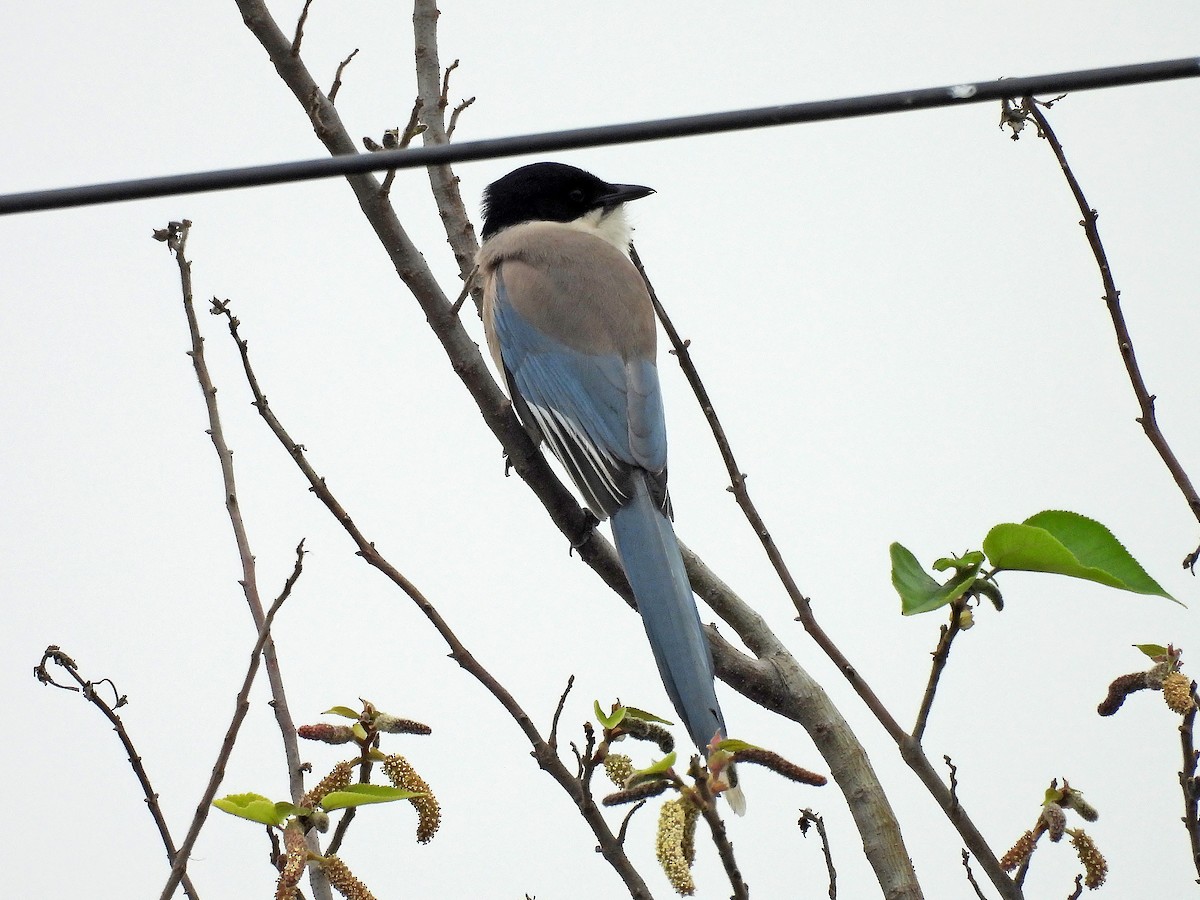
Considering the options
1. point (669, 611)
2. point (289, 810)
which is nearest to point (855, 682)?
point (669, 611)

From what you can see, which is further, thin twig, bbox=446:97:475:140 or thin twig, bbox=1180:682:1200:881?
thin twig, bbox=446:97:475:140

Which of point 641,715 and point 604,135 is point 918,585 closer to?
point 641,715

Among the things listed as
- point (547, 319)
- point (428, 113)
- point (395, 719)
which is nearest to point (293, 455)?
point (395, 719)

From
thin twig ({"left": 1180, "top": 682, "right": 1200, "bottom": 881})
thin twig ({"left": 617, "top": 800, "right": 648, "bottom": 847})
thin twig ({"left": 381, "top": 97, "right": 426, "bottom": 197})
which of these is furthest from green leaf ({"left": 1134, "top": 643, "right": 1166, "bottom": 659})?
thin twig ({"left": 381, "top": 97, "right": 426, "bottom": 197})

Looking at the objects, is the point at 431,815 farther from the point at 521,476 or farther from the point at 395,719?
the point at 521,476

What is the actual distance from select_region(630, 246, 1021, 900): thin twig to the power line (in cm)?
98

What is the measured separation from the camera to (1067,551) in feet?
5.94

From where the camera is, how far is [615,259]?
443 cm

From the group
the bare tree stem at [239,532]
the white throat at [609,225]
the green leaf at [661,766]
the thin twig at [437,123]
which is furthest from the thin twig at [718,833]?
the white throat at [609,225]

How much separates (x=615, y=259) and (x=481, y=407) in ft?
5.30

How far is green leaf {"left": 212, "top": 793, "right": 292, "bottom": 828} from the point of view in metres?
1.89

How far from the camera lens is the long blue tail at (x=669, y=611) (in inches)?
101

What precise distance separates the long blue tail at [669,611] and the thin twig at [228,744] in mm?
817

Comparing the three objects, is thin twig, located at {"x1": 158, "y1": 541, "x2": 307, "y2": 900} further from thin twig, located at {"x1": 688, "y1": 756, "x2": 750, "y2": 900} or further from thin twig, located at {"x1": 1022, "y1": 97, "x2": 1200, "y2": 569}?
thin twig, located at {"x1": 1022, "y1": 97, "x2": 1200, "y2": 569}
